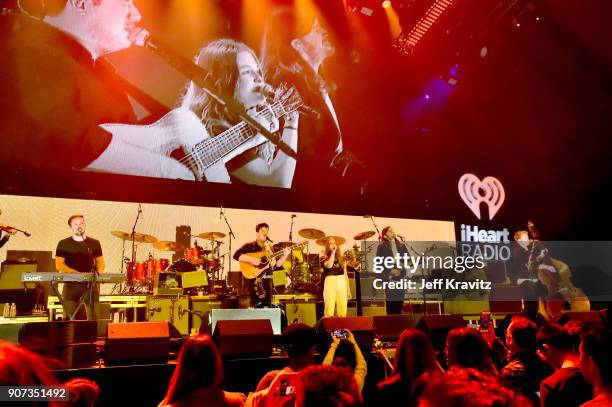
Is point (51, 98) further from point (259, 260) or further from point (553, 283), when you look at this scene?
point (553, 283)

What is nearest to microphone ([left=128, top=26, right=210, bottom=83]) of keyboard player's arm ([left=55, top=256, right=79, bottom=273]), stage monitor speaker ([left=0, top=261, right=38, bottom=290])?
keyboard player's arm ([left=55, top=256, right=79, bottom=273])

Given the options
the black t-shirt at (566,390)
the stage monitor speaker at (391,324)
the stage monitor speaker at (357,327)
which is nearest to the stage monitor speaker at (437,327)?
the stage monitor speaker at (391,324)

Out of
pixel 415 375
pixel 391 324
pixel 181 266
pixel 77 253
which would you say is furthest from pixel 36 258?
pixel 415 375

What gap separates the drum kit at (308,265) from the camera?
8461mm

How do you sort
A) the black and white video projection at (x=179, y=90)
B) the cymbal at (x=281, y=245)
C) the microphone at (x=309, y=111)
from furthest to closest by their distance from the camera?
1. the microphone at (x=309, y=111)
2. the cymbal at (x=281, y=245)
3. the black and white video projection at (x=179, y=90)

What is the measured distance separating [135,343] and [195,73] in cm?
520

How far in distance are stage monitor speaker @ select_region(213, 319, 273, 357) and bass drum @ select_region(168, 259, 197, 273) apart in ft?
11.7

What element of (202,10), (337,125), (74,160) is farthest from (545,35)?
(74,160)

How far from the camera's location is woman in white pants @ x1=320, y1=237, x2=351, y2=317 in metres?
8.06

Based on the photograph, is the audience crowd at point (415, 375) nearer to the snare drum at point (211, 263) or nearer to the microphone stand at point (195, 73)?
the snare drum at point (211, 263)

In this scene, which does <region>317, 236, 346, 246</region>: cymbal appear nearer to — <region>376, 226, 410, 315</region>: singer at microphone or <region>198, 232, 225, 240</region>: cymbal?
<region>376, 226, 410, 315</region>: singer at microphone

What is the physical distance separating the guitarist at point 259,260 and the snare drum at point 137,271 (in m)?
1.49

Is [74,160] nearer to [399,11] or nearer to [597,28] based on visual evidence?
[399,11]

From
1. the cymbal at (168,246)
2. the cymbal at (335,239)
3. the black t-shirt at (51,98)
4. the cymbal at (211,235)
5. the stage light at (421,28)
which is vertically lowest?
the cymbal at (168,246)
